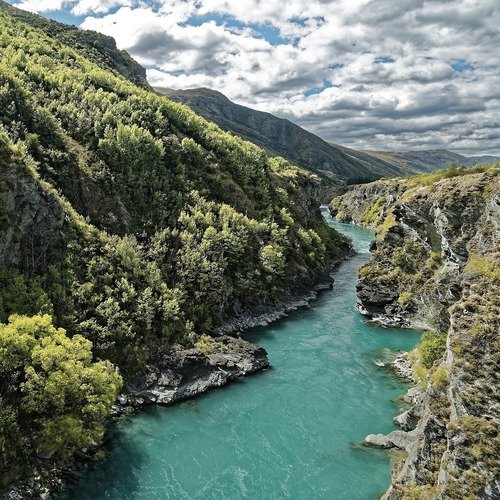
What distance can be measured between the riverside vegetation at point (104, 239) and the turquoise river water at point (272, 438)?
484 centimetres

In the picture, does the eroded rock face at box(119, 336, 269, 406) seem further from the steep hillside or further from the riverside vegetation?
the steep hillside

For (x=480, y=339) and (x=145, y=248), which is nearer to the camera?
(x=480, y=339)

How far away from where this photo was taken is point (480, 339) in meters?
30.9

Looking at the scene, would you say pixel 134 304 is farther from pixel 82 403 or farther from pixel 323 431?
pixel 323 431

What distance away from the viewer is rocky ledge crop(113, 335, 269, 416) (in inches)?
1908

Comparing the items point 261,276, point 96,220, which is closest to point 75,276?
point 96,220

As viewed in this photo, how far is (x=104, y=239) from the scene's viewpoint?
2466 inches

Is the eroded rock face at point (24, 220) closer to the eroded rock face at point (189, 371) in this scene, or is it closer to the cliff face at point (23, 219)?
the cliff face at point (23, 219)

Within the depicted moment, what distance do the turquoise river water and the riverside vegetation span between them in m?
4.84

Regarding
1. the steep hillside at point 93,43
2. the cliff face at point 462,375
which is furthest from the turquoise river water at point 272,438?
the steep hillside at point 93,43

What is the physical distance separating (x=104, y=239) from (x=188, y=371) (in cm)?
2255

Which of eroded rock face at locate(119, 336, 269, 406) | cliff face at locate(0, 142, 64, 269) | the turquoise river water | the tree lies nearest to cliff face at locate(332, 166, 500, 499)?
the turquoise river water

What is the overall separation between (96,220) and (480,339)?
54.3 meters

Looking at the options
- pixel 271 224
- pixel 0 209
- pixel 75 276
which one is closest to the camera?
pixel 0 209
